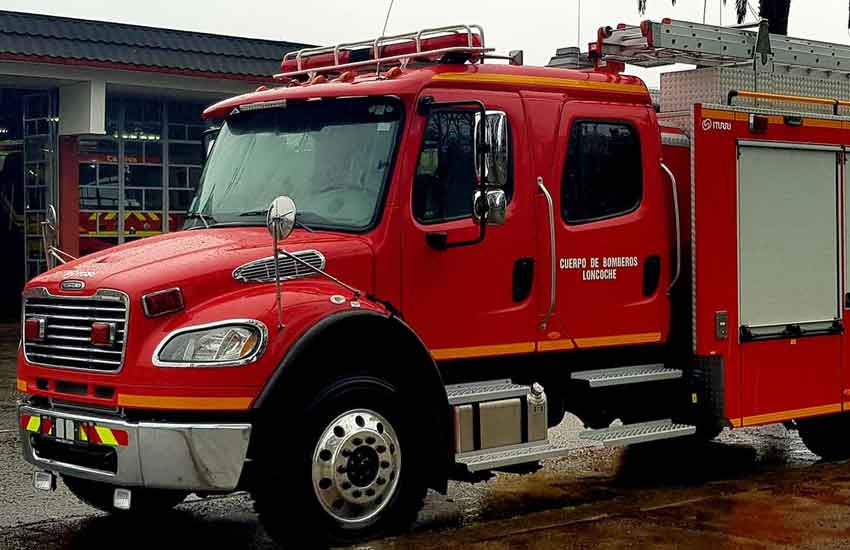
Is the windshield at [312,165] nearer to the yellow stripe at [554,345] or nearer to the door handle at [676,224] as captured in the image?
the yellow stripe at [554,345]

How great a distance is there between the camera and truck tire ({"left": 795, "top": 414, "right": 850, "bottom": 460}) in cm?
1062

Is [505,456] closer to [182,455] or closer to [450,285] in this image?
[450,285]

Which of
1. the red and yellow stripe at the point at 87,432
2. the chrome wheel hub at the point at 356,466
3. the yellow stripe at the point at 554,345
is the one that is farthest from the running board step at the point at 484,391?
the red and yellow stripe at the point at 87,432

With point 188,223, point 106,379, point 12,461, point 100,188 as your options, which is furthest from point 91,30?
point 106,379

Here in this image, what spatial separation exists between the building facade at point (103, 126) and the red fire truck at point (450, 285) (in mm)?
12927

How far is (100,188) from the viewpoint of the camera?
23375 millimetres

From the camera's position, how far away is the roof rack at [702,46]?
30.4 feet

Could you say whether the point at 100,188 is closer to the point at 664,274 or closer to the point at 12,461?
the point at 12,461

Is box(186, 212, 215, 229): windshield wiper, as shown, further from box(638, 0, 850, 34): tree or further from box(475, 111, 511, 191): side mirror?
box(638, 0, 850, 34): tree

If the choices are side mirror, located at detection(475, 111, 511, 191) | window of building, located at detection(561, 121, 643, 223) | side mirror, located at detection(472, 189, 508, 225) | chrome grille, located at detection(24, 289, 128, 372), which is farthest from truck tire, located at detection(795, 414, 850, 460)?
chrome grille, located at detection(24, 289, 128, 372)

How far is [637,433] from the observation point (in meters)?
8.91

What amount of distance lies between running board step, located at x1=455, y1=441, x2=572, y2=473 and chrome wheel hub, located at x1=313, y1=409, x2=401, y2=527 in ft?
1.63

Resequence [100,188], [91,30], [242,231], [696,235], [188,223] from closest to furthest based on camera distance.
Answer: [242,231] → [188,223] → [696,235] → [91,30] → [100,188]

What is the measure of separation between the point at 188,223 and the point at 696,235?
329cm
